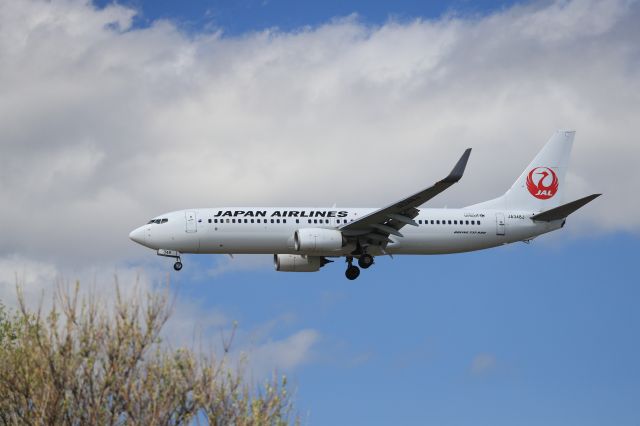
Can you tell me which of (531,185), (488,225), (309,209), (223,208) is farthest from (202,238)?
(531,185)

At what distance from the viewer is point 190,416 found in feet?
97.8

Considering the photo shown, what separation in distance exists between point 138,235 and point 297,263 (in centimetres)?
961

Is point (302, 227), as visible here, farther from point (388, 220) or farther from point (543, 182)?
point (543, 182)

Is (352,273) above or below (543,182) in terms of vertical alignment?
below

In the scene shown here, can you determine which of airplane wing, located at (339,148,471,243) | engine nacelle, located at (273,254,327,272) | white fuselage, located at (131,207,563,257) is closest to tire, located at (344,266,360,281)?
engine nacelle, located at (273,254,327,272)

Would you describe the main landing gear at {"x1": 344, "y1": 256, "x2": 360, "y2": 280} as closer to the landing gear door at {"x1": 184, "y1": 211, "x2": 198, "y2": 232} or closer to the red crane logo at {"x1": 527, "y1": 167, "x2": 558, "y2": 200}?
the landing gear door at {"x1": 184, "y1": 211, "x2": 198, "y2": 232}

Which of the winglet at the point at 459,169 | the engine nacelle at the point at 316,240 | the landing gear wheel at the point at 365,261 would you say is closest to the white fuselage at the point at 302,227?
the landing gear wheel at the point at 365,261

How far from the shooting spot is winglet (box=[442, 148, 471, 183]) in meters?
52.8

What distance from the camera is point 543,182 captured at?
7031 centimetres

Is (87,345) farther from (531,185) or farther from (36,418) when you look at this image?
(531,185)

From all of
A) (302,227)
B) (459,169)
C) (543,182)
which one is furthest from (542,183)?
(459,169)

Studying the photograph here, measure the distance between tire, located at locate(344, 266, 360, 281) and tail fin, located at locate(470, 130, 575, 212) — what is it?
8.55 m

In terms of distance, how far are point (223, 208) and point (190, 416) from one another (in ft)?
103

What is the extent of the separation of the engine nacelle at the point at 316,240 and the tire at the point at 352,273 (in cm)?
423
